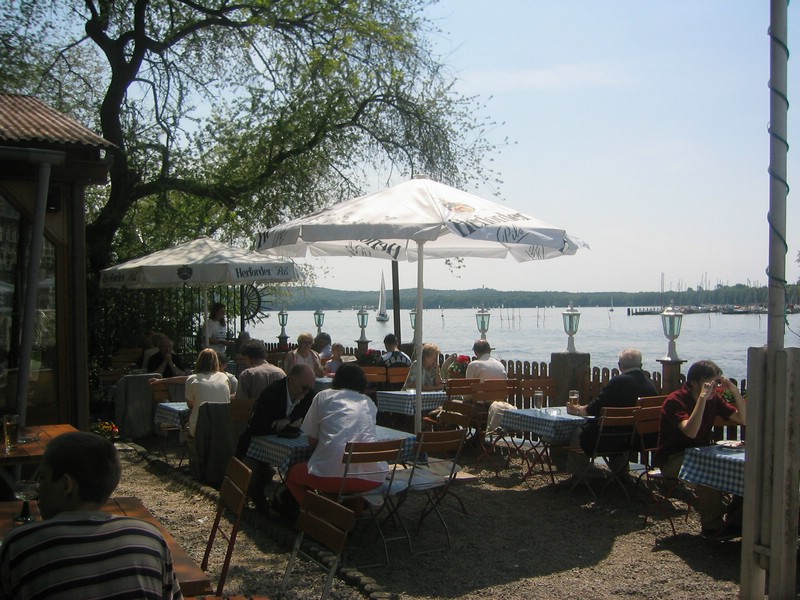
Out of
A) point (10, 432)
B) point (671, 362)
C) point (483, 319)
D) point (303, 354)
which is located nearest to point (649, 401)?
point (671, 362)

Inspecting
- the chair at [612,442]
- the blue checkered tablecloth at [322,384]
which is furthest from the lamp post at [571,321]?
the chair at [612,442]

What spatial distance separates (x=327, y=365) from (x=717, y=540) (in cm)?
609

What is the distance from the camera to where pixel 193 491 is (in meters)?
7.29

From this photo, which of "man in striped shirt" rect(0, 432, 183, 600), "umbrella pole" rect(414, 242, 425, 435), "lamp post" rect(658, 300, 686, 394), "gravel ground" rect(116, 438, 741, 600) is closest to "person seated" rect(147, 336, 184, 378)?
"gravel ground" rect(116, 438, 741, 600)

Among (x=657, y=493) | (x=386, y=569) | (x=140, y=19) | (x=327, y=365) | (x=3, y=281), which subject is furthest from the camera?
(x=140, y=19)

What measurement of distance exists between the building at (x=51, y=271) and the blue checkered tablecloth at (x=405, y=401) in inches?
123

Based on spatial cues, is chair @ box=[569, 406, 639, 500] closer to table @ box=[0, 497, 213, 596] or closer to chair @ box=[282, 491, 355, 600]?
chair @ box=[282, 491, 355, 600]

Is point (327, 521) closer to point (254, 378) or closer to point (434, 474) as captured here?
point (434, 474)

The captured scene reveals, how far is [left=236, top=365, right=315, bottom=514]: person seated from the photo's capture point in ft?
20.8

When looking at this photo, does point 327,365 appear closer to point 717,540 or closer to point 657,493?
point 657,493

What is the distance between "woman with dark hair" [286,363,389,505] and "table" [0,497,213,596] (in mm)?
1494

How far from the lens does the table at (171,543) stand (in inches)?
124

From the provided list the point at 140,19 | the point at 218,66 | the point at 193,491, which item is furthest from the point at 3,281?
the point at 218,66

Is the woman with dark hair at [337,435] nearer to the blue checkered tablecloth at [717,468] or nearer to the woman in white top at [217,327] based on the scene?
the blue checkered tablecloth at [717,468]
